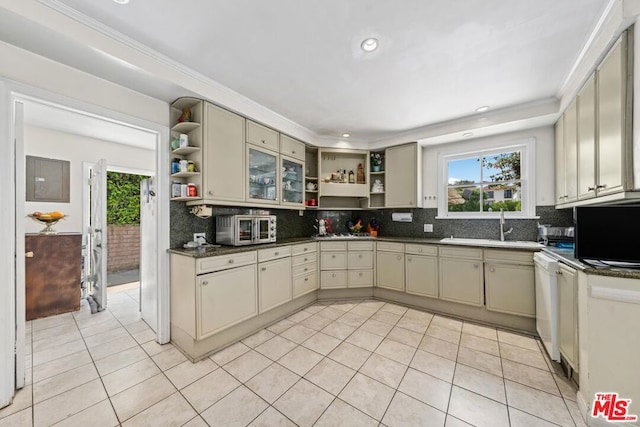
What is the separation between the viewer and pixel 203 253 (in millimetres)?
2162

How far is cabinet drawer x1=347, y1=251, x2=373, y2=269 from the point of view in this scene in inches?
141

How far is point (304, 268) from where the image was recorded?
3293 millimetres

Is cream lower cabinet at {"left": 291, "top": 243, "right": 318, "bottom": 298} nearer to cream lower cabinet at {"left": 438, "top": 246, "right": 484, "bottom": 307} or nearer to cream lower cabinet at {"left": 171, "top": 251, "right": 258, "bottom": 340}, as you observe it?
cream lower cabinet at {"left": 171, "top": 251, "right": 258, "bottom": 340}

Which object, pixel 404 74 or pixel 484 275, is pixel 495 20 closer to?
pixel 404 74

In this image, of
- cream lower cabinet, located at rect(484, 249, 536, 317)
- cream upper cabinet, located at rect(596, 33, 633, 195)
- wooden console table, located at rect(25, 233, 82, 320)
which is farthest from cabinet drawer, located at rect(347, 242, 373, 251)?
wooden console table, located at rect(25, 233, 82, 320)

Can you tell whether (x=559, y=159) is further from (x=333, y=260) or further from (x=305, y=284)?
(x=305, y=284)

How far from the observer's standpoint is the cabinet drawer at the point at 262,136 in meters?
2.78

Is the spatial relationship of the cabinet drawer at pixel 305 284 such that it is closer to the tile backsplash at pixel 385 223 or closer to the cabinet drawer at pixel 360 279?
the cabinet drawer at pixel 360 279

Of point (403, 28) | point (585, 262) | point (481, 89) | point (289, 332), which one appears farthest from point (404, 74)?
point (289, 332)

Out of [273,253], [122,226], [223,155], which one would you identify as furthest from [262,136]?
[122,226]

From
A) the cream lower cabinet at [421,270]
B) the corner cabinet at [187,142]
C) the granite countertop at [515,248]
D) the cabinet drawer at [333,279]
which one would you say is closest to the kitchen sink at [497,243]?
the granite countertop at [515,248]

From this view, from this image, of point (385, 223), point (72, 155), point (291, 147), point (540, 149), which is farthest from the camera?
point (385, 223)

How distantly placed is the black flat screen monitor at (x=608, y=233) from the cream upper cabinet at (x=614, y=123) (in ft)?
0.54

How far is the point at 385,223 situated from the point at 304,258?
1.60m
